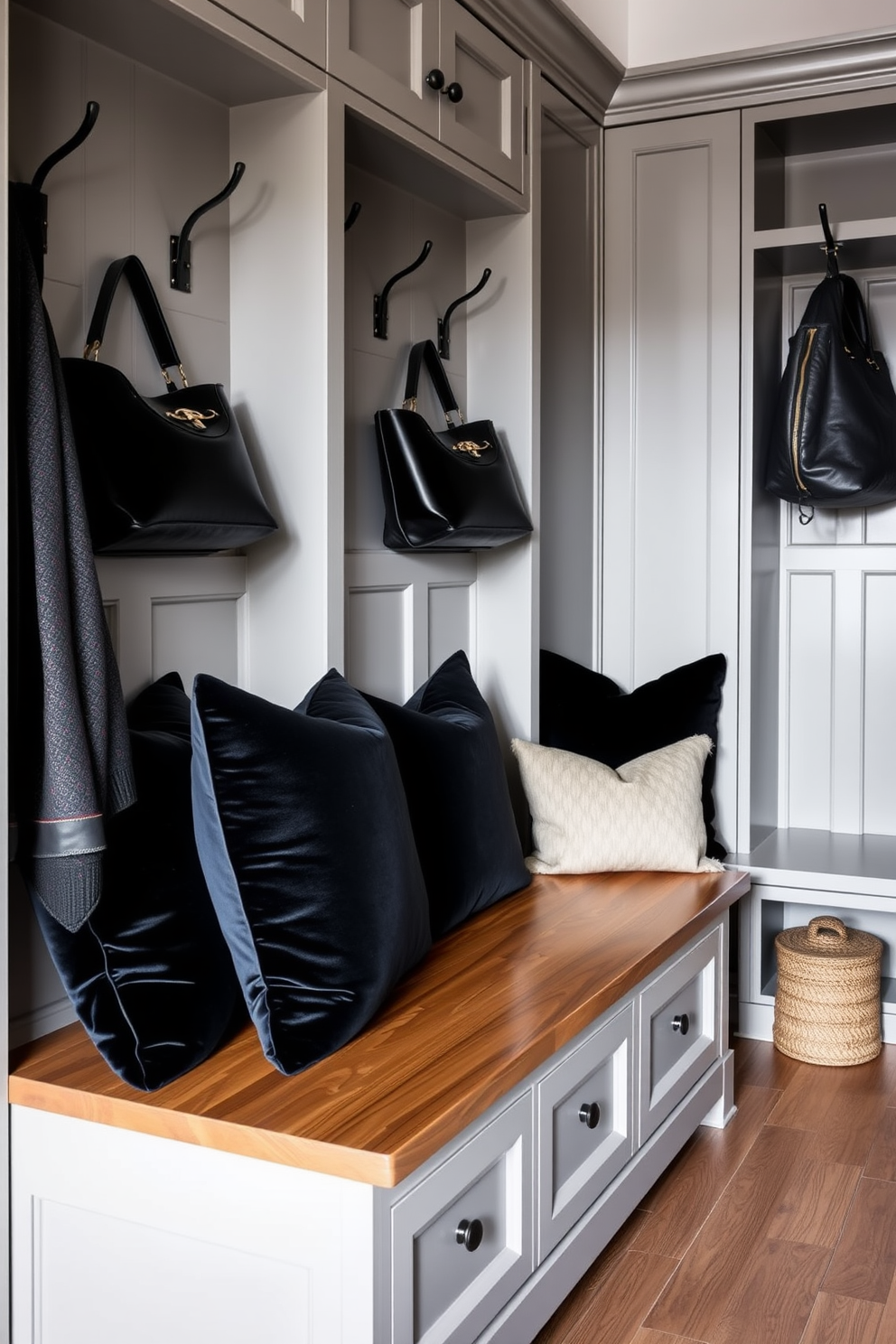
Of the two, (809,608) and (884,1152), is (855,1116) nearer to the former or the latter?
(884,1152)

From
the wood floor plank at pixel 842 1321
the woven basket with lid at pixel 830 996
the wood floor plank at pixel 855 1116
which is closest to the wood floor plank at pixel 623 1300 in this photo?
the wood floor plank at pixel 842 1321

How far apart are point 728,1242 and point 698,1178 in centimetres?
24

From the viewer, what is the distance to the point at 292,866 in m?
1.61

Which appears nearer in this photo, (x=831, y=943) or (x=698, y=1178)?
(x=698, y=1178)

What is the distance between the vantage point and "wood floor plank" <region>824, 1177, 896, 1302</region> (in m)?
2.05

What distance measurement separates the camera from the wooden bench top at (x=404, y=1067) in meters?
1.42

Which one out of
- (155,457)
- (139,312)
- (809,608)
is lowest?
(809,608)

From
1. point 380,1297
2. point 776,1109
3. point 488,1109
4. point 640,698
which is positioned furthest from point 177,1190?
point 640,698

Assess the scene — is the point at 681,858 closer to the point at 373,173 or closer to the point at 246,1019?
the point at 246,1019

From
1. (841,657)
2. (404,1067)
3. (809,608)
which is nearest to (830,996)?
(841,657)

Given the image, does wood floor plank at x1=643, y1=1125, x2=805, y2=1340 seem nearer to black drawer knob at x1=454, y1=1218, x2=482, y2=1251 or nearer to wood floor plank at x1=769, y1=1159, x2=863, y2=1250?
wood floor plank at x1=769, y1=1159, x2=863, y2=1250

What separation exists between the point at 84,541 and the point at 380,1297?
92 cm

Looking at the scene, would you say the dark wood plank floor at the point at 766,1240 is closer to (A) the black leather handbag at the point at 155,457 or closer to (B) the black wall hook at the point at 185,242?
(A) the black leather handbag at the point at 155,457

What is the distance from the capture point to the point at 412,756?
7.06 ft
